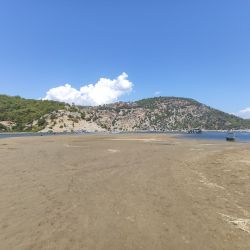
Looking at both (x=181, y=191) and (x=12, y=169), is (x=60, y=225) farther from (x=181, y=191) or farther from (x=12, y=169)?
(x=12, y=169)

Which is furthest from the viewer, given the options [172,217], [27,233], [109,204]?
[109,204]

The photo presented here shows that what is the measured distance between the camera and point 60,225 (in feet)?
37.1

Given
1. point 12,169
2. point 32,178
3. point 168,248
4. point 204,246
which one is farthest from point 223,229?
point 12,169

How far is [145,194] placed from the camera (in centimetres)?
1652

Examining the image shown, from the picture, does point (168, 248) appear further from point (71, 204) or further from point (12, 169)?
point (12, 169)

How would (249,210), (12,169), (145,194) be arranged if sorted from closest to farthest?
(249,210) → (145,194) → (12,169)

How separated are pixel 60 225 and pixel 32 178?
10.2m

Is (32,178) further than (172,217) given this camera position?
Yes

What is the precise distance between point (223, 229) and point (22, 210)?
27.6ft

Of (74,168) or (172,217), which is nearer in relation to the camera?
(172,217)

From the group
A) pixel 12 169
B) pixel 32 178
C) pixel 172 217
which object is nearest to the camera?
pixel 172 217

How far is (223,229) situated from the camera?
11.1m

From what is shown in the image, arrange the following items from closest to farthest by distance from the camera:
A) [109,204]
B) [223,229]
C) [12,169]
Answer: [223,229]
[109,204]
[12,169]

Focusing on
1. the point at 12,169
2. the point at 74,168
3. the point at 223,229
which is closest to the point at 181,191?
the point at 223,229
